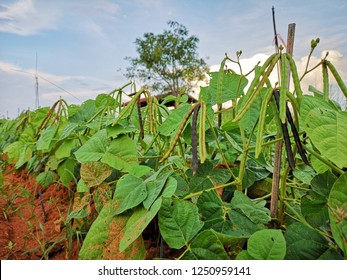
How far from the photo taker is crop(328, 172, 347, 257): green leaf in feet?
2.08

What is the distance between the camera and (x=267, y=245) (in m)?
0.67

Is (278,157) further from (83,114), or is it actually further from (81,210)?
(83,114)

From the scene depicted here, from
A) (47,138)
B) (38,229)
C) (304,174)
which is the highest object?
(47,138)

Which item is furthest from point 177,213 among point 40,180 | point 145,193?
point 40,180

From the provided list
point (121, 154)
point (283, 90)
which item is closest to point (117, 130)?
point (121, 154)

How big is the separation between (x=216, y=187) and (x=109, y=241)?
293 mm

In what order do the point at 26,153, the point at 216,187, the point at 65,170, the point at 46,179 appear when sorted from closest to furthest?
the point at 216,187 < the point at 65,170 < the point at 46,179 < the point at 26,153

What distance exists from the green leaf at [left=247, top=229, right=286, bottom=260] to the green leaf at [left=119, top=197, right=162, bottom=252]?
0.21 metres

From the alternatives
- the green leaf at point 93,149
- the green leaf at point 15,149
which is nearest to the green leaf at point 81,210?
the green leaf at point 93,149

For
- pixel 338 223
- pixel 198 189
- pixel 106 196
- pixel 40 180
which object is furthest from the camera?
pixel 40 180

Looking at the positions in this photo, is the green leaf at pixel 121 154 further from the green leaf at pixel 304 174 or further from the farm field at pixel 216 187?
the green leaf at pixel 304 174

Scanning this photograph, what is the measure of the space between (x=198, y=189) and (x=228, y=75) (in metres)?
0.30
